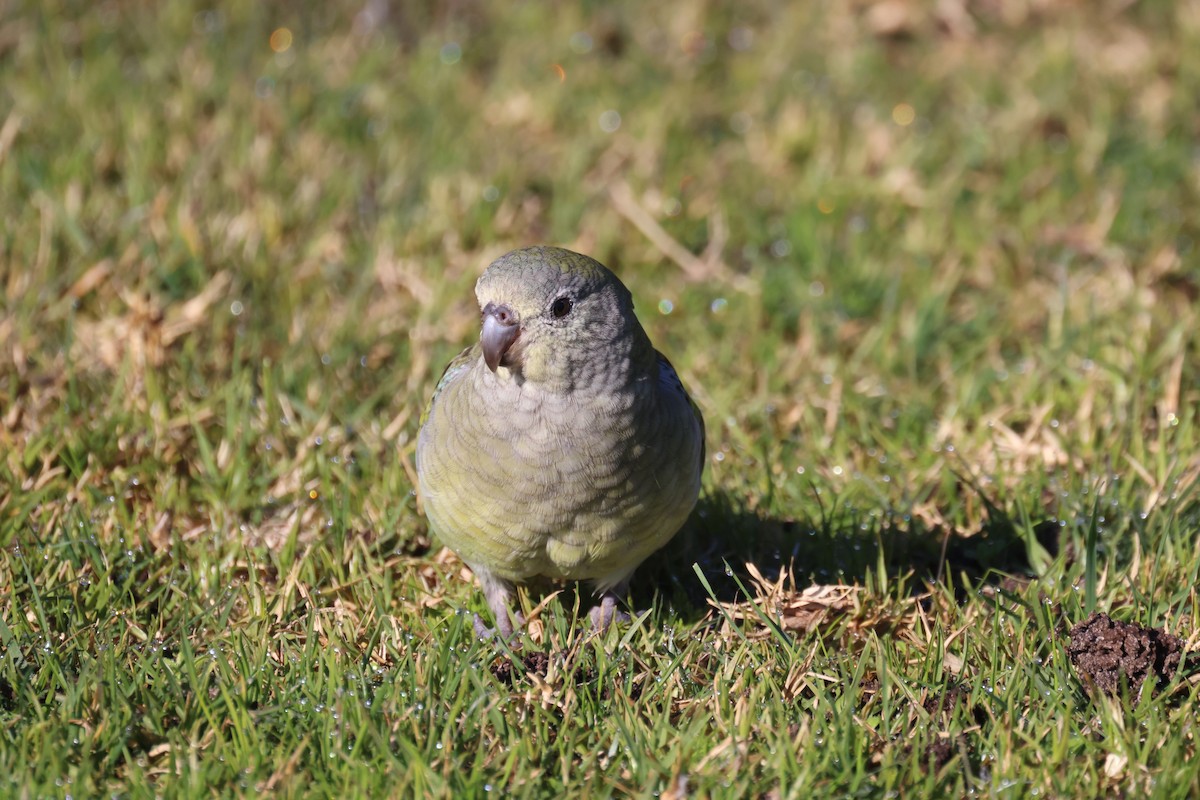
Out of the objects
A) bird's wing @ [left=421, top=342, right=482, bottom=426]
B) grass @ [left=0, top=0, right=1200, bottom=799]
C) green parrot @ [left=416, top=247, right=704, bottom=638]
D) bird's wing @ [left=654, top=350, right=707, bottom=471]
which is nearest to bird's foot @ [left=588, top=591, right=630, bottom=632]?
grass @ [left=0, top=0, right=1200, bottom=799]

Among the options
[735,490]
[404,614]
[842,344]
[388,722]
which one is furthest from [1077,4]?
[388,722]

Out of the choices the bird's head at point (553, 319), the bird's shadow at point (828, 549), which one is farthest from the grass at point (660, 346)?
the bird's head at point (553, 319)

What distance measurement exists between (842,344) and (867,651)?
2129 millimetres

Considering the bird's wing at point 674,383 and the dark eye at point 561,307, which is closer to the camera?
the dark eye at point 561,307

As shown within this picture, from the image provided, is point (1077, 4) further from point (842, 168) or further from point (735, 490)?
point (735, 490)

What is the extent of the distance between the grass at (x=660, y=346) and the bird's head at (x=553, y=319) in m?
0.68

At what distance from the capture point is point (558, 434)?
3.52 metres

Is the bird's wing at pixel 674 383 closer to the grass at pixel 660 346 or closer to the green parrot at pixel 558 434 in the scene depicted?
the green parrot at pixel 558 434

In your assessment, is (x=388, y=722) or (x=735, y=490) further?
(x=735, y=490)

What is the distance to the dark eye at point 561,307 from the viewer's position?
3.43 metres

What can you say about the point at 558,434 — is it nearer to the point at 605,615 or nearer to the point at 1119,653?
the point at 605,615

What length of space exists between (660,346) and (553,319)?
2200mm

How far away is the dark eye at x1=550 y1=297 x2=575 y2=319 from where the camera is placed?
11.3 ft

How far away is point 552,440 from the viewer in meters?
3.52
